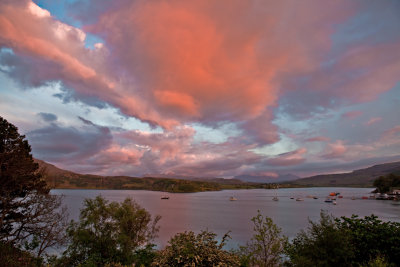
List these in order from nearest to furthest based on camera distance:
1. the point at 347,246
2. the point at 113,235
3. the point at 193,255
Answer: the point at 193,255 < the point at 347,246 < the point at 113,235

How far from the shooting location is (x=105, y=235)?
27.6 m

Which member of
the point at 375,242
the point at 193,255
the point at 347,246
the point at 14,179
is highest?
the point at 14,179

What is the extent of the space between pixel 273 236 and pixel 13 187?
97.5 ft

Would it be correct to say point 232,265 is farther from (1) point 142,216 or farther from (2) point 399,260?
(1) point 142,216

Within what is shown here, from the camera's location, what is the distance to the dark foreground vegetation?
51.0ft

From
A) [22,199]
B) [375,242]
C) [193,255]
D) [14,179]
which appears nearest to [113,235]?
[22,199]

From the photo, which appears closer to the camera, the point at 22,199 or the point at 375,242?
the point at 375,242

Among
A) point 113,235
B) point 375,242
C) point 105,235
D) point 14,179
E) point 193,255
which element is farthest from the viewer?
point 113,235

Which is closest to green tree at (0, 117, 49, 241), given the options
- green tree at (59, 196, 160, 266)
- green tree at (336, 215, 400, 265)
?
green tree at (59, 196, 160, 266)

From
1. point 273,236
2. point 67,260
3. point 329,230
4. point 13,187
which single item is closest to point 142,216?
point 67,260

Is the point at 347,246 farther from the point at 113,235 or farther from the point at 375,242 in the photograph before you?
the point at 113,235

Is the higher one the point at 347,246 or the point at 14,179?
the point at 14,179

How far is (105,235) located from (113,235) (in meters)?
0.93

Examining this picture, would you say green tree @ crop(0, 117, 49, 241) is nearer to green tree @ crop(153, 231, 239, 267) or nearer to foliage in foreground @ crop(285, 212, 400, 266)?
green tree @ crop(153, 231, 239, 267)
